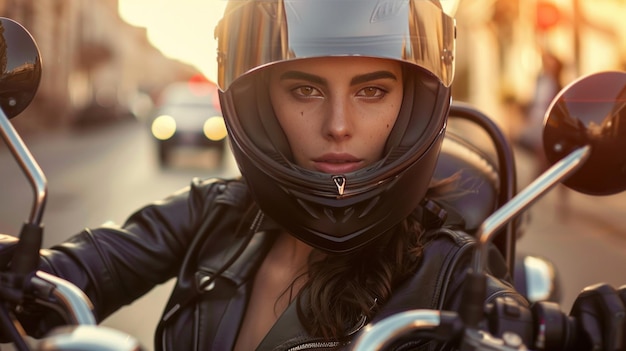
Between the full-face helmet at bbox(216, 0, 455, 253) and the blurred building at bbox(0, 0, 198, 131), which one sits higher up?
the full-face helmet at bbox(216, 0, 455, 253)

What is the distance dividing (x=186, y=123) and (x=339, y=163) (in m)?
14.9

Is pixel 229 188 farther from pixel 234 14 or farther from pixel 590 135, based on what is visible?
pixel 590 135

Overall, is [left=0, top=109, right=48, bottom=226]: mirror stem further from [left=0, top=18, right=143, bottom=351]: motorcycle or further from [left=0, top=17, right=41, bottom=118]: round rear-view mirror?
[left=0, top=17, right=41, bottom=118]: round rear-view mirror

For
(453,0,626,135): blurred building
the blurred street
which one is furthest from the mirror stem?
(453,0,626,135): blurred building

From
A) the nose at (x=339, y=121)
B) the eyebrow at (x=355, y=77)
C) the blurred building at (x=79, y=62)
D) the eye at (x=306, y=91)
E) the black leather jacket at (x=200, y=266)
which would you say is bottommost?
the blurred building at (x=79, y=62)

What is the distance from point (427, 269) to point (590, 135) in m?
0.46

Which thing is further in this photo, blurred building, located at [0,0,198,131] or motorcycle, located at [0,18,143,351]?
blurred building, located at [0,0,198,131]

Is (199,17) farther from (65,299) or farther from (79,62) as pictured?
(79,62)

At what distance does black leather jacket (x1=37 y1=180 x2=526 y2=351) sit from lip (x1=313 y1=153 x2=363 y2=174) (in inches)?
8.1

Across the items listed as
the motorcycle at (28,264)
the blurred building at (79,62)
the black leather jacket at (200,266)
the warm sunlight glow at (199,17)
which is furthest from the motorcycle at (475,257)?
the blurred building at (79,62)

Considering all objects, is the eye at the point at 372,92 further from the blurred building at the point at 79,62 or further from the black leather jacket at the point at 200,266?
the blurred building at the point at 79,62

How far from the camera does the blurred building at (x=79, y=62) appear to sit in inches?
979

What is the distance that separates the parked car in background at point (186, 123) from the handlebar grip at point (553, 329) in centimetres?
1427

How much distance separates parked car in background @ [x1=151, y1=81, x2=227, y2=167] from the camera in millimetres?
15711
